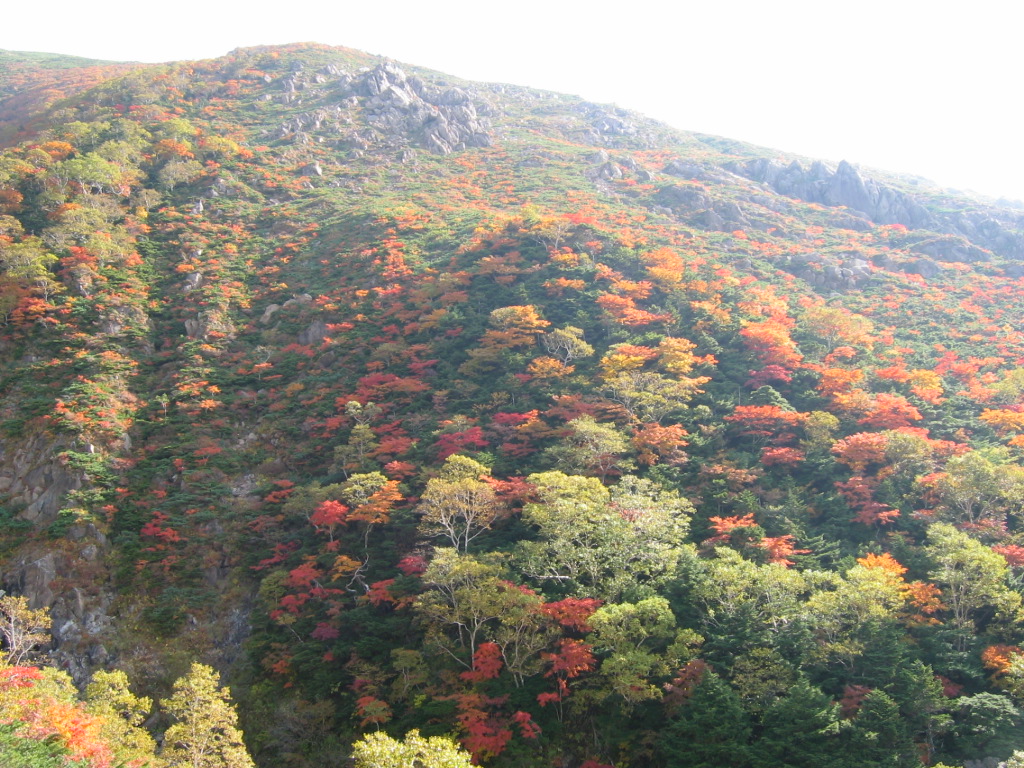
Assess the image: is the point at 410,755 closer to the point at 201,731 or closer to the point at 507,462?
the point at 201,731

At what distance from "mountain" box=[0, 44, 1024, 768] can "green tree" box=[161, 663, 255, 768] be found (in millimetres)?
3488

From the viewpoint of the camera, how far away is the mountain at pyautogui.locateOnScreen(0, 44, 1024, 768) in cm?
2228

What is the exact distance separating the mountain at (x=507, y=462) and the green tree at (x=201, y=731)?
3488 millimetres

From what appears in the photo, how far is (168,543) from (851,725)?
34727mm

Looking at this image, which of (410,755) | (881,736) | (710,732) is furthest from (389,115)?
(881,736)

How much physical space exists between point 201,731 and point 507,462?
19227 millimetres

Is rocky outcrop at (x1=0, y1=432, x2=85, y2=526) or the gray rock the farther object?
the gray rock

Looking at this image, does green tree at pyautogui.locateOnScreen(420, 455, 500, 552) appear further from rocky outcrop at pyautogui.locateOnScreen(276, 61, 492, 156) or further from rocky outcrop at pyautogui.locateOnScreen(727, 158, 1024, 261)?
rocky outcrop at pyautogui.locateOnScreen(276, 61, 492, 156)

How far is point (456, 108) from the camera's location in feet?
326

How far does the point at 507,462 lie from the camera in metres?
34.5

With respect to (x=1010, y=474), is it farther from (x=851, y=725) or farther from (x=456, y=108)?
(x=456, y=108)

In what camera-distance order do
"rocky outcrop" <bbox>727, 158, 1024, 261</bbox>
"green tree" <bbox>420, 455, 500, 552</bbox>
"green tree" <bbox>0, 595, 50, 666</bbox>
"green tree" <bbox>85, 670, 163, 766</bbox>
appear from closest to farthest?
"green tree" <bbox>85, 670, 163, 766</bbox> → "green tree" <bbox>0, 595, 50, 666</bbox> → "green tree" <bbox>420, 455, 500, 552</bbox> → "rocky outcrop" <bbox>727, 158, 1024, 261</bbox>

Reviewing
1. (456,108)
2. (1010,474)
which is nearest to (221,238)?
(456,108)

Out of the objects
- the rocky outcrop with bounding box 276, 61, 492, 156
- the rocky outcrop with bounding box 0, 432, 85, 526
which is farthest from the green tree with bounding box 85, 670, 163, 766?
the rocky outcrop with bounding box 276, 61, 492, 156
